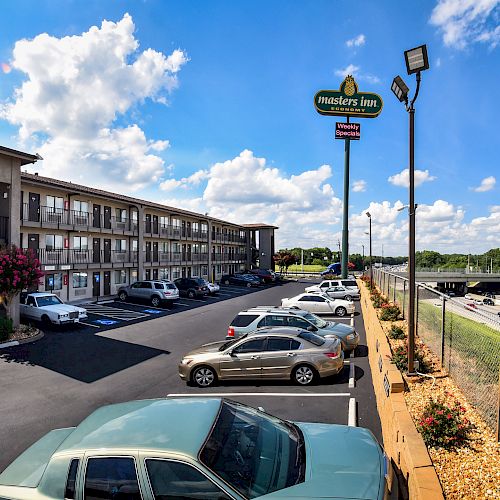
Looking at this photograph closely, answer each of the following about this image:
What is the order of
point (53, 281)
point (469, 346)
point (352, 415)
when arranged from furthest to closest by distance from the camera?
point (53, 281), point (352, 415), point (469, 346)

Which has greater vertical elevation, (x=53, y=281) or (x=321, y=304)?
(x=53, y=281)

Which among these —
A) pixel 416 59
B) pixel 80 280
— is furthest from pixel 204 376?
pixel 80 280

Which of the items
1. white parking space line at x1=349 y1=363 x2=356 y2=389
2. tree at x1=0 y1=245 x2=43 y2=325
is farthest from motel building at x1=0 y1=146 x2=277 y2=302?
white parking space line at x1=349 y1=363 x2=356 y2=389

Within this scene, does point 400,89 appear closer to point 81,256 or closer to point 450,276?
point 81,256

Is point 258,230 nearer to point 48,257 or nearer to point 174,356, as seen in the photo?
point 48,257

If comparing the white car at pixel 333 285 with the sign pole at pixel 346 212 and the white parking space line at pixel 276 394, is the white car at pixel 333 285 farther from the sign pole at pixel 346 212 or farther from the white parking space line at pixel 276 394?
the white parking space line at pixel 276 394

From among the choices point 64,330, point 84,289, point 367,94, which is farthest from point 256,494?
point 367,94

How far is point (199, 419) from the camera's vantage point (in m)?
4.17

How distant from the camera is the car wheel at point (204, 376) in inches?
409

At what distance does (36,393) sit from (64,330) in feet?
29.6

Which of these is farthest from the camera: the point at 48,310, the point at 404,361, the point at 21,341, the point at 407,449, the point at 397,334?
the point at 48,310

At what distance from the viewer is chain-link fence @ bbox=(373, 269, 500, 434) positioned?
5582mm

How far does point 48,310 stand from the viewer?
18.5 meters

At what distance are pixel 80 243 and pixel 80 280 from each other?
2.68 meters
